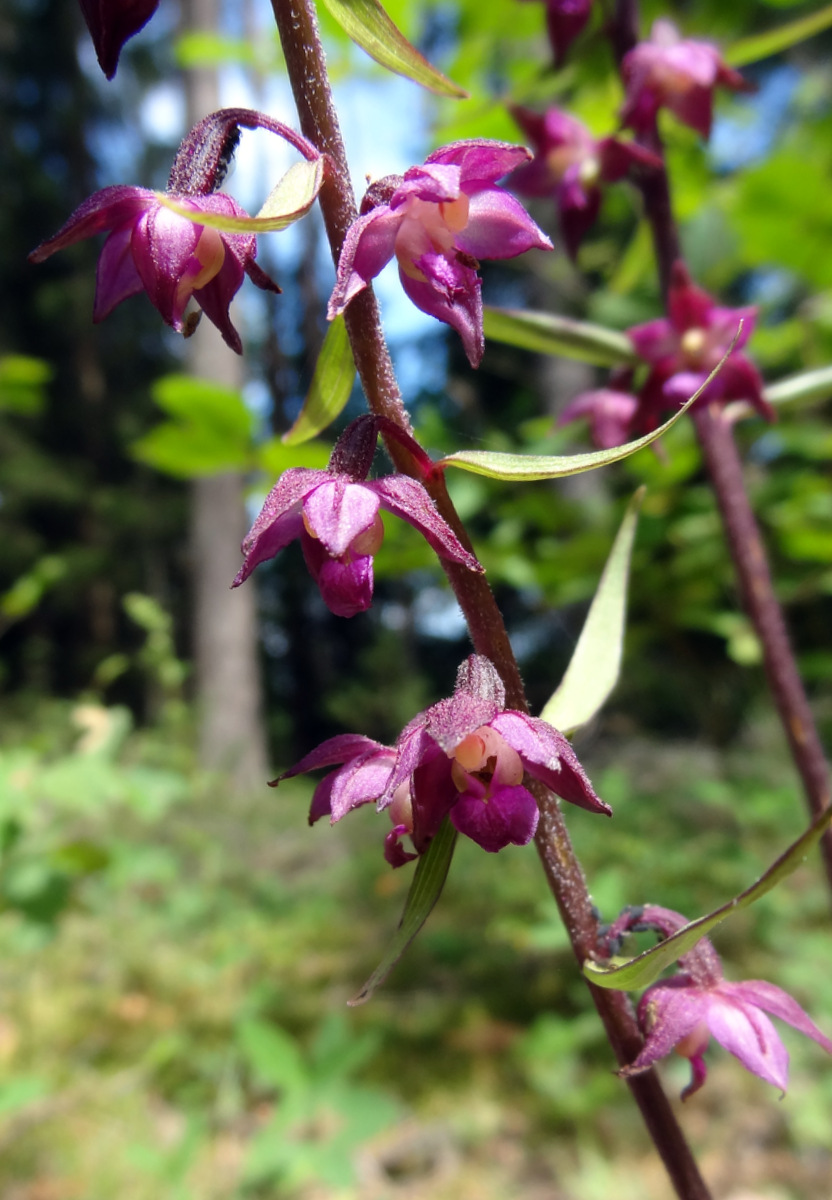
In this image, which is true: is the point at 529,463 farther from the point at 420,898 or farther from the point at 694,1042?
the point at 694,1042

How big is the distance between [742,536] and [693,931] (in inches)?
29.3

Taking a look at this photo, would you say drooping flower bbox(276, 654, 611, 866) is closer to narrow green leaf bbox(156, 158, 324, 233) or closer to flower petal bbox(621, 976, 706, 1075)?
flower petal bbox(621, 976, 706, 1075)

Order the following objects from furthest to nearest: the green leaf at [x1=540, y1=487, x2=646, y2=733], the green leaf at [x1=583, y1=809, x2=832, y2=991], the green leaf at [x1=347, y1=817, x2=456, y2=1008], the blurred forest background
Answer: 1. the blurred forest background
2. the green leaf at [x1=540, y1=487, x2=646, y2=733]
3. the green leaf at [x1=347, y1=817, x2=456, y2=1008]
4. the green leaf at [x1=583, y1=809, x2=832, y2=991]

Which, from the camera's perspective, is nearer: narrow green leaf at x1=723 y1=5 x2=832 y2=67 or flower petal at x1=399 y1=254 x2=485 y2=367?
flower petal at x1=399 y1=254 x2=485 y2=367

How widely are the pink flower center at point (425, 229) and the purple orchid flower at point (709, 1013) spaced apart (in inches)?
17.9

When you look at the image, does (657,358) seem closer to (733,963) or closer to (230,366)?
(733,963)

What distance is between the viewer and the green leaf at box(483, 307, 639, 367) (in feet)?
2.86

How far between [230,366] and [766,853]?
5.64 m

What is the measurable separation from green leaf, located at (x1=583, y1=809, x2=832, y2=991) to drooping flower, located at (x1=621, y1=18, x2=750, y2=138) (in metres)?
0.99

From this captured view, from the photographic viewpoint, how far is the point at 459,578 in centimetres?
54

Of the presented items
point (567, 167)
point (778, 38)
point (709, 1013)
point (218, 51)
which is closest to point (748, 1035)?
point (709, 1013)

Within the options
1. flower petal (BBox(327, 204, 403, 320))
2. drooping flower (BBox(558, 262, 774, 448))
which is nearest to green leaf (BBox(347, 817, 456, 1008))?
flower petal (BBox(327, 204, 403, 320))

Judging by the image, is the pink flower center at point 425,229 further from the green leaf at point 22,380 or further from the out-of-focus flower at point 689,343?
the green leaf at point 22,380

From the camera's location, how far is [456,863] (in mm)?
3541
